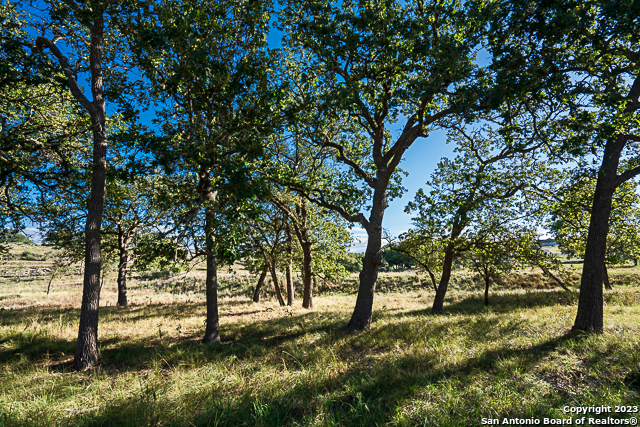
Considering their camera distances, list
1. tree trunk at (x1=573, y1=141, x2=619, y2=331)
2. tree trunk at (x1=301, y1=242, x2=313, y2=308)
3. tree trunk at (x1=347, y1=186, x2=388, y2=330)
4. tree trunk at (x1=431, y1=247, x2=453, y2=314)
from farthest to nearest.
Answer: tree trunk at (x1=301, y1=242, x2=313, y2=308), tree trunk at (x1=431, y1=247, x2=453, y2=314), tree trunk at (x1=347, y1=186, x2=388, y2=330), tree trunk at (x1=573, y1=141, x2=619, y2=331)

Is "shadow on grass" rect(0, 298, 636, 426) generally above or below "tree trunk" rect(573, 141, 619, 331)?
below

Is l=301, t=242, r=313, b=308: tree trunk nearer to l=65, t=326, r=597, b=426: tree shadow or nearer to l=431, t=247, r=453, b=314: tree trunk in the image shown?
l=431, t=247, r=453, b=314: tree trunk

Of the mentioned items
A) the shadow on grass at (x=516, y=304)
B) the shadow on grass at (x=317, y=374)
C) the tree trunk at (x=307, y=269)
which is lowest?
the shadow on grass at (x=516, y=304)

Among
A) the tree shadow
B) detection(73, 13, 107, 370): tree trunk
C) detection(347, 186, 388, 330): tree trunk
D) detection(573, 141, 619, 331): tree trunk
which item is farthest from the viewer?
detection(347, 186, 388, 330): tree trunk

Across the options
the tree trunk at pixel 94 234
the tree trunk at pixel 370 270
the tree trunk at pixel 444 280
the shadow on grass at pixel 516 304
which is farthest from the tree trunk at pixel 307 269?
the tree trunk at pixel 94 234

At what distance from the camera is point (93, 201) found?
274 inches

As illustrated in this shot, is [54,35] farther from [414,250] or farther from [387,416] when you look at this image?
[414,250]

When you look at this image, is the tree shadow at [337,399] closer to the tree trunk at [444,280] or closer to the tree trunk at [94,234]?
the tree trunk at [94,234]

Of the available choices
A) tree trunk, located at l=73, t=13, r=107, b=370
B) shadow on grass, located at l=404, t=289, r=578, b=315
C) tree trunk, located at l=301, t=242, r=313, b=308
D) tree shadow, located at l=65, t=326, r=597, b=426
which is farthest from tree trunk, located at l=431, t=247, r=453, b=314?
tree trunk, located at l=73, t=13, r=107, b=370

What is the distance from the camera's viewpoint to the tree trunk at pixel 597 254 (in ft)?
22.9

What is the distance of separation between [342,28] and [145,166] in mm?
7551

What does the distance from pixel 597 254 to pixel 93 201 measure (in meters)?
14.7

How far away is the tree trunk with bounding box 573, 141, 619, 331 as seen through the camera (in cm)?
698

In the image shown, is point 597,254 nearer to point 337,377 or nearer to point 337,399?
point 337,377
